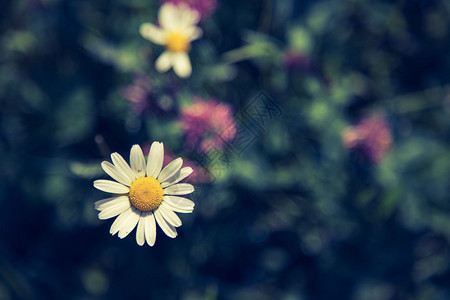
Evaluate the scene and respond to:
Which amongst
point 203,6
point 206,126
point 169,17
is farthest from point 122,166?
point 203,6

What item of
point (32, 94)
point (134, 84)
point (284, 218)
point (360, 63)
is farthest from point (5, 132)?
point (360, 63)

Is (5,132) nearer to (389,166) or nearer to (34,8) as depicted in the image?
(34,8)

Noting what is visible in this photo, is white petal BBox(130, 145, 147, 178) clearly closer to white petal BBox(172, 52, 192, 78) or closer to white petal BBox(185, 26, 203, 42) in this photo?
white petal BBox(172, 52, 192, 78)

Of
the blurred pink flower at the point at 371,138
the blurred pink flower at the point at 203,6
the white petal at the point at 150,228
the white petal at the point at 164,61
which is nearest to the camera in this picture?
the white petal at the point at 150,228

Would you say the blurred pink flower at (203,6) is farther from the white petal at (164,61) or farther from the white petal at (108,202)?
the white petal at (108,202)

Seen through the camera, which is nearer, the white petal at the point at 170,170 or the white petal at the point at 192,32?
the white petal at the point at 170,170

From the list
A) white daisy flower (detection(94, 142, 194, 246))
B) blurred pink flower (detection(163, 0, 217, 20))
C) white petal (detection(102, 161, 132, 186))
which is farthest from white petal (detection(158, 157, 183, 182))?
blurred pink flower (detection(163, 0, 217, 20))

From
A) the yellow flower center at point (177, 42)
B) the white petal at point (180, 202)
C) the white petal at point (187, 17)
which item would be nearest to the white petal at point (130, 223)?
the white petal at point (180, 202)
